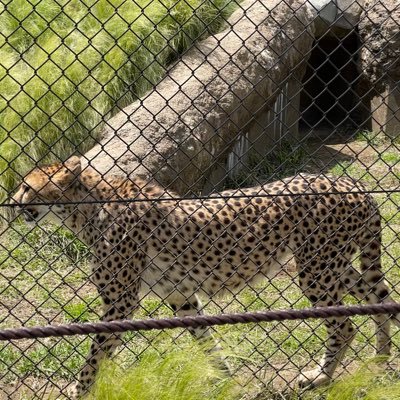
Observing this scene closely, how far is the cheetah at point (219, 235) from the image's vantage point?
4.89 meters

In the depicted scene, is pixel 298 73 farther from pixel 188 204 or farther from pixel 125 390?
pixel 125 390

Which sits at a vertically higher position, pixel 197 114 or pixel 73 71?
pixel 73 71

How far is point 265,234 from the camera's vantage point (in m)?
4.94

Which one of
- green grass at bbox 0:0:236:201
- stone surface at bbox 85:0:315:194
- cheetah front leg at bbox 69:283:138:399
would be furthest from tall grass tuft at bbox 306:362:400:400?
green grass at bbox 0:0:236:201

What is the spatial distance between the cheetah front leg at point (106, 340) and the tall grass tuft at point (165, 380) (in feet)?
2.51

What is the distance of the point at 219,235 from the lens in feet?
16.1

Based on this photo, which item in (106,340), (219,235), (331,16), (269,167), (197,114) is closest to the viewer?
(106,340)

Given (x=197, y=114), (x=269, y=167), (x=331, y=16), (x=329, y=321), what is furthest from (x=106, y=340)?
(x=331, y=16)

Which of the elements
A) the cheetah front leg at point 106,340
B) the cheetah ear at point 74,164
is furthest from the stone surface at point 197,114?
the cheetah front leg at point 106,340

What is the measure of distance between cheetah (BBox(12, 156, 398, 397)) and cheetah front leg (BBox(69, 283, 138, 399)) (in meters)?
0.06

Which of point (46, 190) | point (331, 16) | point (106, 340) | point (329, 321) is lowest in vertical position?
point (329, 321)

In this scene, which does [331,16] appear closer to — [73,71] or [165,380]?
[73,71]

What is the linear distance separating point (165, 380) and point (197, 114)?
326 cm

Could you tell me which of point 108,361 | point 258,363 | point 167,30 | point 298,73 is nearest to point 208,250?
point 258,363
